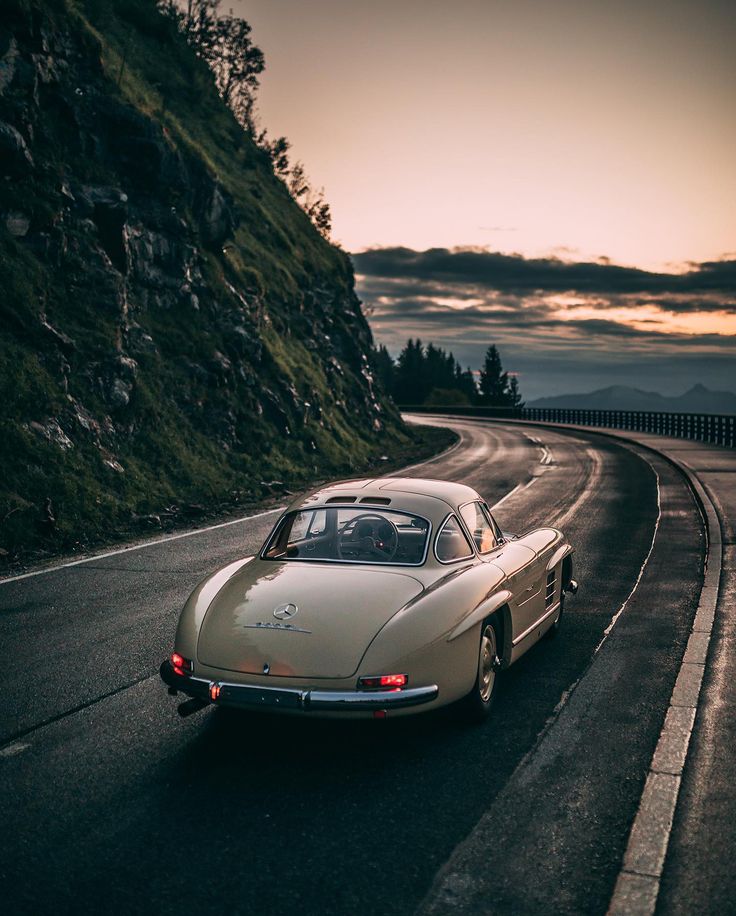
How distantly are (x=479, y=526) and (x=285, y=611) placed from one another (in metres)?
2.10

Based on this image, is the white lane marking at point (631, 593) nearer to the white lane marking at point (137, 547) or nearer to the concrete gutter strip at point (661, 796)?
the concrete gutter strip at point (661, 796)

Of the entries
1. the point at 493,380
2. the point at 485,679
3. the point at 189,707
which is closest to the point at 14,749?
the point at 189,707

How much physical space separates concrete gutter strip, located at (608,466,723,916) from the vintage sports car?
3.69ft

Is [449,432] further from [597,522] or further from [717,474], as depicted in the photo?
[597,522]

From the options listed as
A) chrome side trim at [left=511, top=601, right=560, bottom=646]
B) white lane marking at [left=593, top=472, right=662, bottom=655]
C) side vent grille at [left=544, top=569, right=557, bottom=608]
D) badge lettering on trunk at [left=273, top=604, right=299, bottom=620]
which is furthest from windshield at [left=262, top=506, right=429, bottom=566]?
white lane marking at [left=593, top=472, right=662, bottom=655]

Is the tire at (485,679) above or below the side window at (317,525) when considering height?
below

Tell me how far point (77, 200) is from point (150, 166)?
163 inches

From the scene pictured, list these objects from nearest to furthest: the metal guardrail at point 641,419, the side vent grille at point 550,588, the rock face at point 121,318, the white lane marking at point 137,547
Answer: the side vent grille at point 550,588, the white lane marking at point 137,547, the rock face at point 121,318, the metal guardrail at point 641,419

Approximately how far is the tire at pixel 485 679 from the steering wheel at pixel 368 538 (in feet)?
2.74

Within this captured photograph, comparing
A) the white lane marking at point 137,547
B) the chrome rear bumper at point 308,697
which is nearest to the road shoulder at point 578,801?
the chrome rear bumper at point 308,697

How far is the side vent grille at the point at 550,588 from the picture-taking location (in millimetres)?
7340

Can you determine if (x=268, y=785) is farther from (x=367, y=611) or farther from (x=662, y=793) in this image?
(x=662, y=793)

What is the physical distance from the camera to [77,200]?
2169cm

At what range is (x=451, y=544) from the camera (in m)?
6.23
